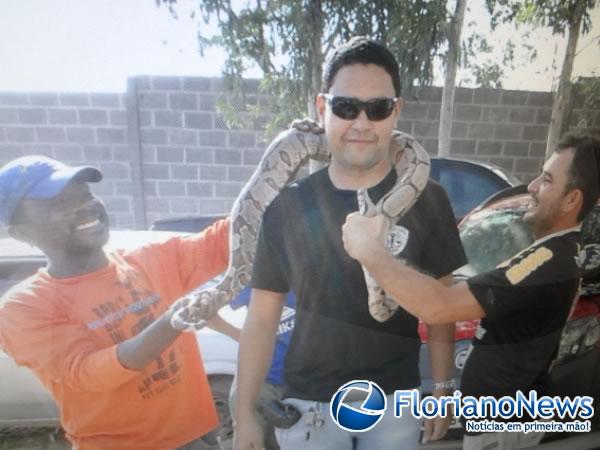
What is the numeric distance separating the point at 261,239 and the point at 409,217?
1.49 feet

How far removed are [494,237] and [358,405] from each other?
0.77 meters

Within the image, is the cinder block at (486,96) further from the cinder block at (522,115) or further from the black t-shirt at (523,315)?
the black t-shirt at (523,315)

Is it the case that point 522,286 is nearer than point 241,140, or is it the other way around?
point 522,286

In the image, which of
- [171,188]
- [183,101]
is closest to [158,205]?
[171,188]

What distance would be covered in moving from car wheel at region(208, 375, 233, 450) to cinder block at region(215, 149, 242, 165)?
81 centimetres

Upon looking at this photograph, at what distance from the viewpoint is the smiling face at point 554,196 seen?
1.25 metres

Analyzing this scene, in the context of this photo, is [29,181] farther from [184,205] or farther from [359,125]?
[359,125]

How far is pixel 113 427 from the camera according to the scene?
1.34 m

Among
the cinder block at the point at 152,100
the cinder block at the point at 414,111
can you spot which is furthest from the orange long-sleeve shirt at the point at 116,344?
the cinder block at the point at 414,111

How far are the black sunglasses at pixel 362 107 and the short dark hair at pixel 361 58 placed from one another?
0.16ft

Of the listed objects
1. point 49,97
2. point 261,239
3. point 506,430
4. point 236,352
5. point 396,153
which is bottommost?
point 506,430

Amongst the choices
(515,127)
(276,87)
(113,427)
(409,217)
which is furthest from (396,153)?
(113,427)

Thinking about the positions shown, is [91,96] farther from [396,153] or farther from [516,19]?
[516,19]

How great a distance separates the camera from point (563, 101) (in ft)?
4.78
